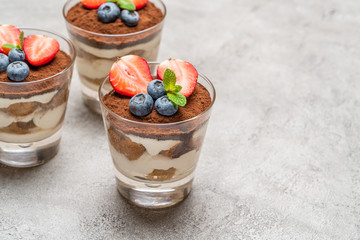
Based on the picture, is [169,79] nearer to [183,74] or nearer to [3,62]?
[183,74]

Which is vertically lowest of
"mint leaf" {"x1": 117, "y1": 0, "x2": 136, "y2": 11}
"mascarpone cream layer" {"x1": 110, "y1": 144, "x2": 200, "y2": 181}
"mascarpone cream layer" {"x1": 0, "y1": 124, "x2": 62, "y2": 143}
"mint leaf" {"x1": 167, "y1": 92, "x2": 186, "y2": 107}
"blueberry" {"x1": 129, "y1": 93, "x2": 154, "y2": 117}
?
"mascarpone cream layer" {"x1": 0, "y1": 124, "x2": 62, "y2": 143}

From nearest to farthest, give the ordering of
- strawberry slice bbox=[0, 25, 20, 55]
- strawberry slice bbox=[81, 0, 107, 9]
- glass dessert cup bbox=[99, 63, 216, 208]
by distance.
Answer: glass dessert cup bbox=[99, 63, 216, 208] → strawberry slice bbox=[0, 25, 20, 55] → strawberry slice bbox=[81, 0, 107, 9]

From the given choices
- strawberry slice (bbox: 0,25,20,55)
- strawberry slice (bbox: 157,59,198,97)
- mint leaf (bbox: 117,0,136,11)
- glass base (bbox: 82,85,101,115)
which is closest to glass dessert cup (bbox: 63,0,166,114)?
glass base (bbox: 82,85,101,115)

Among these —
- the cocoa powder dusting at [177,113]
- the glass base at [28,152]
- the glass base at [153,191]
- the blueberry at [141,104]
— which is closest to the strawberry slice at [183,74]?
the cocoa powder dusting at [177,113]

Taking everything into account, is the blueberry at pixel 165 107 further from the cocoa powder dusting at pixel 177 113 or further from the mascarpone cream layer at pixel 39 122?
the mascarpone cream layer at pixel 39 122

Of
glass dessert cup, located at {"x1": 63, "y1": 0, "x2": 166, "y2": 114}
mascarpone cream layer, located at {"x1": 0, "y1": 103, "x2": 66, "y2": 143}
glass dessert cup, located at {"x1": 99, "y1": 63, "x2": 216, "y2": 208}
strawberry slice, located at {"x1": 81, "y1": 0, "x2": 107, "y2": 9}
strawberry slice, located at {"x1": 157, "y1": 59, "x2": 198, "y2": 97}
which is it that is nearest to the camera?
glass dessert cup, located at {"x1": 99, "y1": 63, "x2": 216, "y2": 208}

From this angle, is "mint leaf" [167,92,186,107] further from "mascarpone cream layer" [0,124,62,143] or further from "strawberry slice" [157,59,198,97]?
"mascarpone cream layer" [0,124,62,143]

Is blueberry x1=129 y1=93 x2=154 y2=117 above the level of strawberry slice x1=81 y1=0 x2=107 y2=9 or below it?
above
